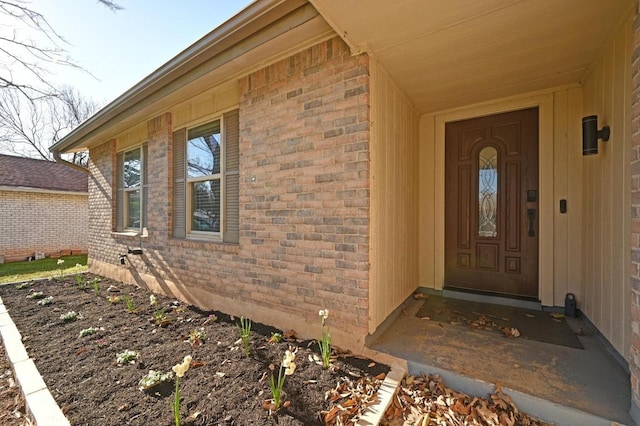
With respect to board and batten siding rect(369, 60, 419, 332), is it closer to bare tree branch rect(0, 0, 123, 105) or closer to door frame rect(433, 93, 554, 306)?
door frame rect(433, 93, 554, 306)

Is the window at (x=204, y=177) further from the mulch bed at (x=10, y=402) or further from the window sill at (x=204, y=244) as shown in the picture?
the mulch bed at (x=10, y=402)

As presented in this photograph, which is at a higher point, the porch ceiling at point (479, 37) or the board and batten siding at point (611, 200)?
the porch ceiling at point (479, 37)

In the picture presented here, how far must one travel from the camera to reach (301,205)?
8.99 feet

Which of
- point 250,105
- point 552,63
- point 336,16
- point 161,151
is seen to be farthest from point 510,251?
point 161,151

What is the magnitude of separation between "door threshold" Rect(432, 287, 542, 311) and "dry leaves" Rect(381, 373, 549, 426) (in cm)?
188

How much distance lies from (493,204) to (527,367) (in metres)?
2.06

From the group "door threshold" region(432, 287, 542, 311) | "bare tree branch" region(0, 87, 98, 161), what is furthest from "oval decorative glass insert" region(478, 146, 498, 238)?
"bare tree branch" region(0, 87, 98, 161)

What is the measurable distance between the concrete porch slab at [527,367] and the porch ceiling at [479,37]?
2518 millimetres

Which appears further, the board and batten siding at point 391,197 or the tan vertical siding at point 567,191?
the tan vertical siding at point 567,191

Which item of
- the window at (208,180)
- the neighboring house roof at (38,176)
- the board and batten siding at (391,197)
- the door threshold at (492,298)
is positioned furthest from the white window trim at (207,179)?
the neighboring house roof at (38,176)

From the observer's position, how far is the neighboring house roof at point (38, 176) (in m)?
10.4

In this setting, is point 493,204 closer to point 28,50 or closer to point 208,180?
point 208,180

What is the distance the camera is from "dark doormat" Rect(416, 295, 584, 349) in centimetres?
250

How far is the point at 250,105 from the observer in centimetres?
318
